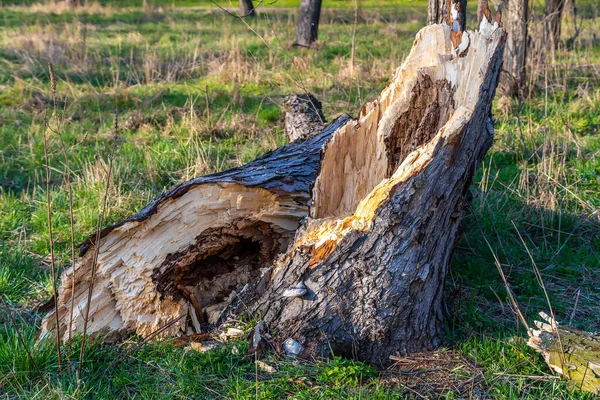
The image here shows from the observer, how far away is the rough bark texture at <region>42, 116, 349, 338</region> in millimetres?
3268

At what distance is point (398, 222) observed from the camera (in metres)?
2.85

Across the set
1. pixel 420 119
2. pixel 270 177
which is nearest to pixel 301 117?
pixel 270 177

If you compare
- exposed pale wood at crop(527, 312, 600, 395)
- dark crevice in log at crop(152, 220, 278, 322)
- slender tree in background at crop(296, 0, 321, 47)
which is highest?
slender tree in background at crop(296, 0, 321, 47)

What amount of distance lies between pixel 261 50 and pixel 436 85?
7.83 meters

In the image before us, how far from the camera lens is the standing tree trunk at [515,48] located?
6.89m

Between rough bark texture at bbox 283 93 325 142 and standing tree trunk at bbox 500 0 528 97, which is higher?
standing tree trunk at bbox 500 0 528 97

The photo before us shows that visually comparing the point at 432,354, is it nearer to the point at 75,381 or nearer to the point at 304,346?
the point at 304,346

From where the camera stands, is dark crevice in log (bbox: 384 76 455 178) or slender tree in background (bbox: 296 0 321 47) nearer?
dark crevice in log (bbox: 384 76 455 178)

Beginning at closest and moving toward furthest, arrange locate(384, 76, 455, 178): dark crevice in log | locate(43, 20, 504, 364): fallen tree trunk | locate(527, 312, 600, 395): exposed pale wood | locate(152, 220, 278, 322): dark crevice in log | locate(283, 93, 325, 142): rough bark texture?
locate(527, 312, 600, 395): exposed pale wood, locate(43, 20, 504, 364): fallen tree trunk, locate(384, 76, 455, 178): dark crevice in log, locate(152, 220, 278, 322): dark crevice in log, locate(283, 93, 325, 142): rough bark texture

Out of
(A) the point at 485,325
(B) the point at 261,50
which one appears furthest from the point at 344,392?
(B) the point at 261,50

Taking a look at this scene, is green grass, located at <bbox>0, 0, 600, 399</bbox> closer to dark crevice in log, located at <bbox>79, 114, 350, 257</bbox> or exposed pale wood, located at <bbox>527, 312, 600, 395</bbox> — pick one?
exposed pale wood, located at <bbox>527, 312, 600, 395</bbox>

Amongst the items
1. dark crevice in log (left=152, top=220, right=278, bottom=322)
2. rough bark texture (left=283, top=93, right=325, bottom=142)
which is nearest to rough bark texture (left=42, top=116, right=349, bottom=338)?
dark crevice in log (left=152, top=220, right=278, bottom=322)

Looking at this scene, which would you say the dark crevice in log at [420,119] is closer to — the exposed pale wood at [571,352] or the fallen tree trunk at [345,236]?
the fallen tree trunk at [345,236]

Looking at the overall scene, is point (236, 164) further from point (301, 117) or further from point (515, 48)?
point (515, 48)
